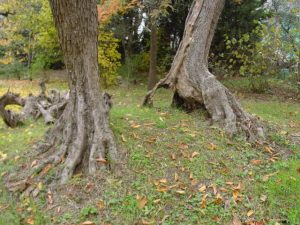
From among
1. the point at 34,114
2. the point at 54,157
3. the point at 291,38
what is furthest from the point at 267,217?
the point at 291,38

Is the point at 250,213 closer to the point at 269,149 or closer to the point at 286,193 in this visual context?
the point at 286,193

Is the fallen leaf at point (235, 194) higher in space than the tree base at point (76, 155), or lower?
lower

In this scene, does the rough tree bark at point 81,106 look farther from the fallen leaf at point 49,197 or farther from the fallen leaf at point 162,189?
the fallen leaf at point 162,189

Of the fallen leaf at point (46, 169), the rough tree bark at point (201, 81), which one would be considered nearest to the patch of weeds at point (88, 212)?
the fallen leaf at point (46, 169)

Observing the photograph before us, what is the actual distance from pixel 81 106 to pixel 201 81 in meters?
2.38

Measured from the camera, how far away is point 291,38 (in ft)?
34.8

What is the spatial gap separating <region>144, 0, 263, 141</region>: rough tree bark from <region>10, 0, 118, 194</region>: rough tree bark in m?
1.97

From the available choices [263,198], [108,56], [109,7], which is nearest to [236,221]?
[263,198]

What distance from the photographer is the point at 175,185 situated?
416 centimetres

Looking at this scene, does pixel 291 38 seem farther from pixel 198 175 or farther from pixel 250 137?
pixel 198 175

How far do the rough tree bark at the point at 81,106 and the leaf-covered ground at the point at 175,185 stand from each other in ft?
0.59

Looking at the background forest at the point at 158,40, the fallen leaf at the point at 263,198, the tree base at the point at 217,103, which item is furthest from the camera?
the background forest at the point at 158,40

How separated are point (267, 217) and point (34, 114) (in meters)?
6.03

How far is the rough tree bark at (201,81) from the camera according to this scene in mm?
5746
